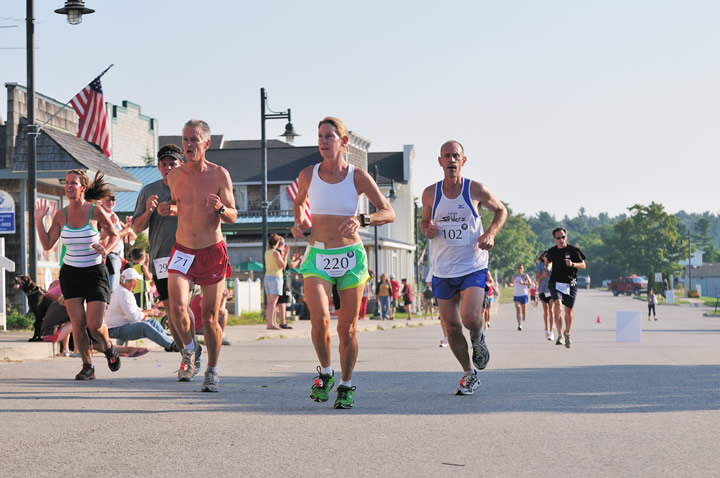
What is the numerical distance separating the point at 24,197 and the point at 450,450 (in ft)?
61.8

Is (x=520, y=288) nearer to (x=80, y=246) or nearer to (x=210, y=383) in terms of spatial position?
(x=80, y=246)

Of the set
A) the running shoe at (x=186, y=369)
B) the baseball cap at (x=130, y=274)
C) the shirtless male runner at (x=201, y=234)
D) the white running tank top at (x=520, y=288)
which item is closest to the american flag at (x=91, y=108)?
the baseball cap at (x=130, y=274)

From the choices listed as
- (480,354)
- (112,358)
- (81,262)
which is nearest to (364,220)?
(480,354)

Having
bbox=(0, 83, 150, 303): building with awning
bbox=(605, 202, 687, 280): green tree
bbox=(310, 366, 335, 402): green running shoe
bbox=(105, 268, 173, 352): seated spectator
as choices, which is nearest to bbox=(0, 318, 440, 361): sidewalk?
bbox=(105, 268, 173, 352): seated spectator

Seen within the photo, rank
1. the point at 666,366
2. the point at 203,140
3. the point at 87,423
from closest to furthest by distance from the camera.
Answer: the point at 87,423 → the point at 203,140 → the point at 666,366

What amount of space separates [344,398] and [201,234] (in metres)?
2.16

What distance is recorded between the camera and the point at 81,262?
10.7 m

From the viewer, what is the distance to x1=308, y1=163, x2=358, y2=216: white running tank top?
8.37 meters

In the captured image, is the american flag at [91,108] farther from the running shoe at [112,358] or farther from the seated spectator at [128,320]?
the running shoe at [112,358]

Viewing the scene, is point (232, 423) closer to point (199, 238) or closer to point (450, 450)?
point (450, 450)

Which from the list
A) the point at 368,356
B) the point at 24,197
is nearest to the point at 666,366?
the point at 368,356

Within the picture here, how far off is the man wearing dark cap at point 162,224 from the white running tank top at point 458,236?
266 centimetres

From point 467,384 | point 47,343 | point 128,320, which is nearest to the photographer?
point 467,384

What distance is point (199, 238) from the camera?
9.53 meters
